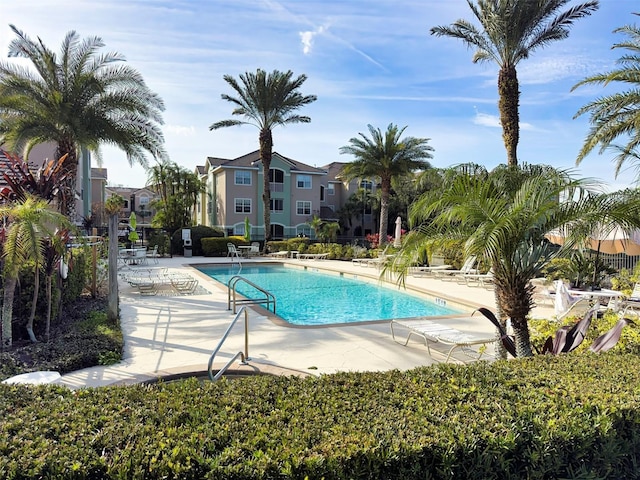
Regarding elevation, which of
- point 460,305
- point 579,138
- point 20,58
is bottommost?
point 460,305

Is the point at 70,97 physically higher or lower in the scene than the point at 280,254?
higher

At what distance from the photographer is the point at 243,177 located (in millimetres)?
38344

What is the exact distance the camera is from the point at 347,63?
1480cm

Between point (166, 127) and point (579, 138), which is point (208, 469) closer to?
point (166, 127)

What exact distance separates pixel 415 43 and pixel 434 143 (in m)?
19.0

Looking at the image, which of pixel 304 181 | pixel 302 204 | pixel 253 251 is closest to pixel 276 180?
pixel 304 181

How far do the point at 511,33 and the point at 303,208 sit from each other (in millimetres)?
26385

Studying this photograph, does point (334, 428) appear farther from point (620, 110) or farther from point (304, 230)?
point (304, 230)

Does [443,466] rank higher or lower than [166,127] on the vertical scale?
lower

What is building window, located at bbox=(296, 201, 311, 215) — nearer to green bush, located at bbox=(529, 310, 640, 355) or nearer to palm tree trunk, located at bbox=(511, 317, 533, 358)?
green bush, located at bbox=(529, 310, 640, 355)

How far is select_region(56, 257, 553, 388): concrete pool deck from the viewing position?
6.16 meters

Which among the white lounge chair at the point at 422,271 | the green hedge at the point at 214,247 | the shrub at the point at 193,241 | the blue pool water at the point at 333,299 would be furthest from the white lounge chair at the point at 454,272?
the shrub at the point at 193,241

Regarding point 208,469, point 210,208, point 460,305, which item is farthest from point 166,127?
point 210,208

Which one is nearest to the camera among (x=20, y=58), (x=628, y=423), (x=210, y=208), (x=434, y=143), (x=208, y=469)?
(x=208, y=469)
